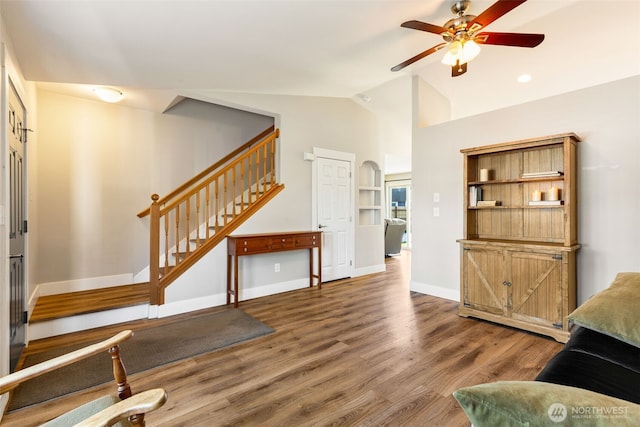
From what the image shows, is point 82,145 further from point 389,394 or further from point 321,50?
point 389,394

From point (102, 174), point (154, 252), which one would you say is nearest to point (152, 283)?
point (154, 252)

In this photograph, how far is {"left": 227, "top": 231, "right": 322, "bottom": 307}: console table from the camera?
3.73 meters

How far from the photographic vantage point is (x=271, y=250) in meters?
4.00

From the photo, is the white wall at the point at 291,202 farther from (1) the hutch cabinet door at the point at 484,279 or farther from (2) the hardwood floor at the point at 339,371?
(1) the hutch cabinet door at the point at 484,279

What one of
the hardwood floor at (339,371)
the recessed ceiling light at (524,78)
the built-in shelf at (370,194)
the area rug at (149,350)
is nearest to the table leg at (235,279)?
the area rug at (149,350)

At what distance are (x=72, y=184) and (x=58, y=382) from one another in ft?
8.89

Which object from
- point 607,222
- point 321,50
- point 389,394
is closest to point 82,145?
point 321,50

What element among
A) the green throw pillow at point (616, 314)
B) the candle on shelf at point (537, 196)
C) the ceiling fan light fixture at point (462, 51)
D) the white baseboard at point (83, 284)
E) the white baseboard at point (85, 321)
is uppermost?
the ceiling fan light fixture at point (462, 51)

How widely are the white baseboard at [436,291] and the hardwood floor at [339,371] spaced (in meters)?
0.41

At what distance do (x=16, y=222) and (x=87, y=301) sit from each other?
137 centimetres

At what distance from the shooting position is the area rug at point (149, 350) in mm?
2068

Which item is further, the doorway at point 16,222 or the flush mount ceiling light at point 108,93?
the flush mount ceiling light at point 108,93

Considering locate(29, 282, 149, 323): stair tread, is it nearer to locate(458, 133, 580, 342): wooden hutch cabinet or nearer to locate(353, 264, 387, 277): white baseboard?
locate(353, 264, 387, 277): white baseboard

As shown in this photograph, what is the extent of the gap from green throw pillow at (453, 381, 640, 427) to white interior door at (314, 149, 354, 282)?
163 inches
